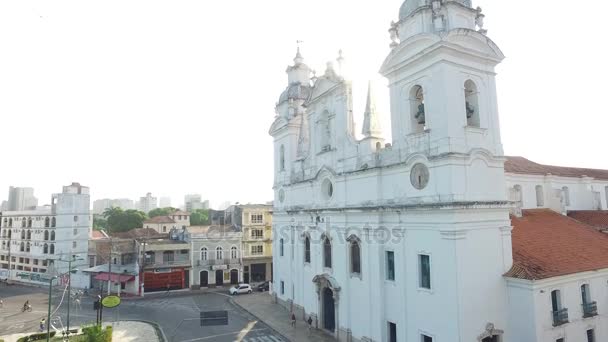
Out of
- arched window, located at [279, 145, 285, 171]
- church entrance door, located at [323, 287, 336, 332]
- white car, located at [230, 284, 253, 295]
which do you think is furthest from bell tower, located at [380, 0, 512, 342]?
white car, located at [230, 284, 253, 295]

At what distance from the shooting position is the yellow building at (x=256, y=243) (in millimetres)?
46438

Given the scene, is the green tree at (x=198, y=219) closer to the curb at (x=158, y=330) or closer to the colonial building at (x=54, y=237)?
the colonial building at (x=54, y=237)

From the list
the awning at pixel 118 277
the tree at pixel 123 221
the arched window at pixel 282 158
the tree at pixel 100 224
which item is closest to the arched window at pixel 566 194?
the arched window at pixel 282 158

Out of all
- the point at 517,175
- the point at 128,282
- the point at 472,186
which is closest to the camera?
the point at 472,186

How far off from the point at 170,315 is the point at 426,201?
2351 cm

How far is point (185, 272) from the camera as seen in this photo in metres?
43.8

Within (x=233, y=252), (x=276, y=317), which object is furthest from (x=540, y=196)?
(x=233, y=252)

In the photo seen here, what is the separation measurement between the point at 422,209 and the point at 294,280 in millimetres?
15748

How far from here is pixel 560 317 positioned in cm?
1828

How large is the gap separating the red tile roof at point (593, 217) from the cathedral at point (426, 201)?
183 inches

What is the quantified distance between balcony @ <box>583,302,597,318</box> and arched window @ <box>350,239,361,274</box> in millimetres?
11186

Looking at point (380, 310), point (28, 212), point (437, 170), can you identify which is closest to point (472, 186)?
point (437, 170)

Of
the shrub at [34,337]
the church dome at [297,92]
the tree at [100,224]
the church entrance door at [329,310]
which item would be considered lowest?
the shrub at [34,337]

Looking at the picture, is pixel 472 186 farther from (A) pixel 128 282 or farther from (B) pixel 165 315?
(A) pixel 128 282
